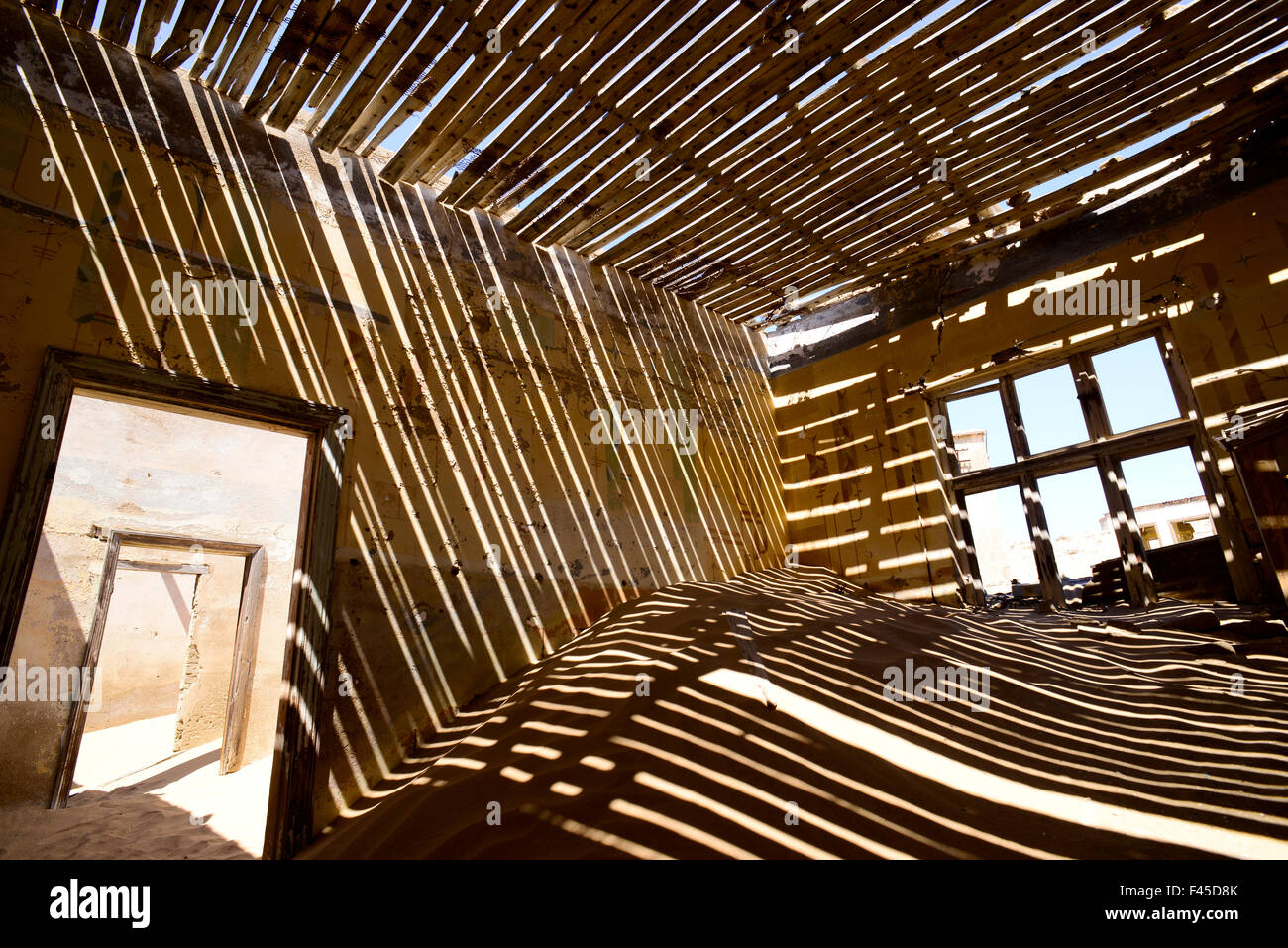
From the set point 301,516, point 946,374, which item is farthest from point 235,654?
point 946,374

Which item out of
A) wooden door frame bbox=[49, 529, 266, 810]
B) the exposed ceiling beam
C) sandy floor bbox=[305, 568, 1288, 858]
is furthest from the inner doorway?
the exposed ceiling beam

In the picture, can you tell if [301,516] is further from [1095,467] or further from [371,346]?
[1095,467]

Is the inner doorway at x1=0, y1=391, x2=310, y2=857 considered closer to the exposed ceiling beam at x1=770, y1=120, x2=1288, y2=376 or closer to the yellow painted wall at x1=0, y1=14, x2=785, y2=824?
the yellow painted wall at x1=0, y1=14, x2=785, y2=824

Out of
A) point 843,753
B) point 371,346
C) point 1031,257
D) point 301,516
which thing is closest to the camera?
point 843,753

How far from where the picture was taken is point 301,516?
3.83m

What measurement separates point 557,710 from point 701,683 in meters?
0.84

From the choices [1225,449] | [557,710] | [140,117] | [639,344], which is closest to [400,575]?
[557,710]

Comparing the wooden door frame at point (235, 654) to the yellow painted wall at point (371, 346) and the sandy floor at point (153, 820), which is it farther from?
the yellow painted wall at point (371, 346)

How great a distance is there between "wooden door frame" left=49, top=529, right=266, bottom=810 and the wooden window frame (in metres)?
9.02

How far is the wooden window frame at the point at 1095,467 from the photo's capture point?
5391mm

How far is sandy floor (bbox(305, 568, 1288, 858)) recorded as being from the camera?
91.5 inches

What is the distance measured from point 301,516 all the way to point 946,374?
6.68 metres

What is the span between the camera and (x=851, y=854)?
2.19 meters
